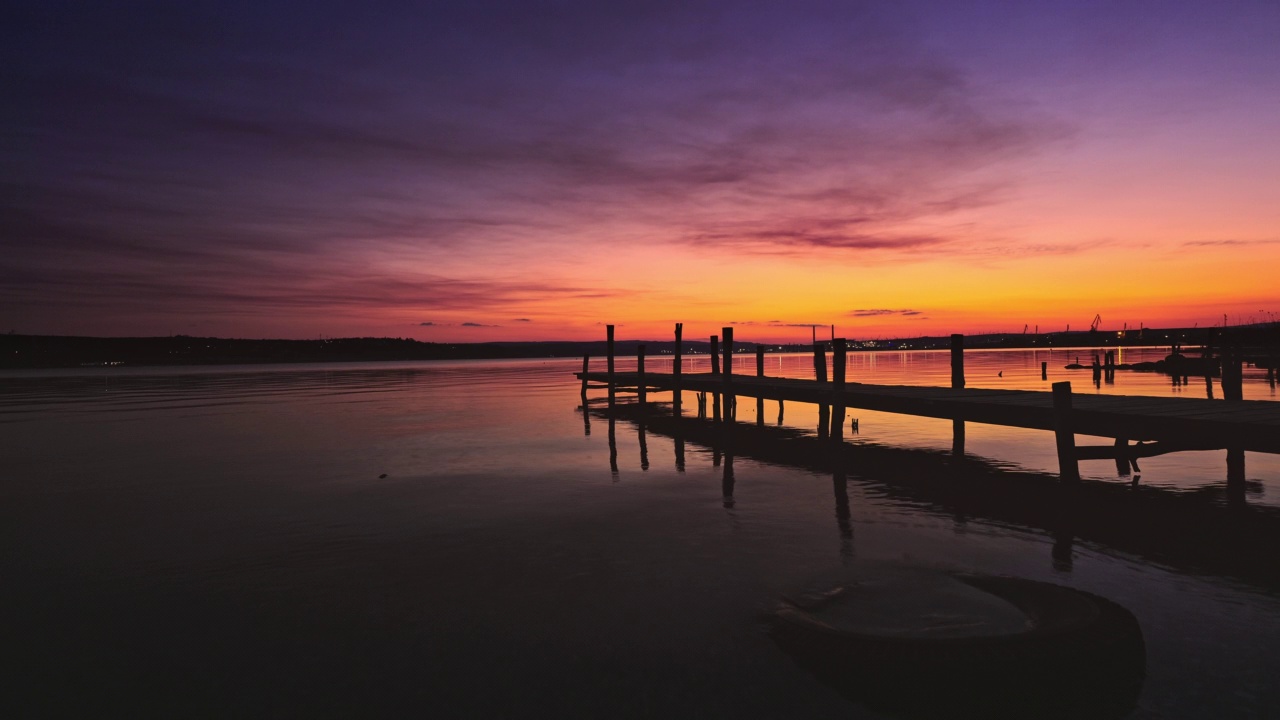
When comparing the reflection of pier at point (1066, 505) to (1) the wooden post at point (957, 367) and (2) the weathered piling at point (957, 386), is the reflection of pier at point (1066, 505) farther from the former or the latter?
(1) the wooden post at point (957, 367)

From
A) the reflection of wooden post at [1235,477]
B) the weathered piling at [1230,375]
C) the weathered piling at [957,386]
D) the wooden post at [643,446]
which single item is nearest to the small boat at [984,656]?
the reflection of wooden post at [1235,477]

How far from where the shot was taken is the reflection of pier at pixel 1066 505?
9031 mm

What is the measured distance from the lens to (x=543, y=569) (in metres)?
9.02

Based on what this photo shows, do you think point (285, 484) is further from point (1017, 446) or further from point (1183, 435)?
point (1017, 446)

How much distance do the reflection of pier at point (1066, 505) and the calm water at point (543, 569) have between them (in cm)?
8

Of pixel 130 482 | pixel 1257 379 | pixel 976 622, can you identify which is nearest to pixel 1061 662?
pixel 976 622

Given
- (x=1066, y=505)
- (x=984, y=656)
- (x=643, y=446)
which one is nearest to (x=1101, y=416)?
(x=1066, y=505)

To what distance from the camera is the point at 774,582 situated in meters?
8.31

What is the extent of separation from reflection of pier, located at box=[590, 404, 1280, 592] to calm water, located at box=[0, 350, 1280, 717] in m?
0.08

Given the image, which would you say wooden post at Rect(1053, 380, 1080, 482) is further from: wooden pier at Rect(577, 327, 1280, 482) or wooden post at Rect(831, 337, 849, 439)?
wooden post at Rect(831, 337, 849, 439)

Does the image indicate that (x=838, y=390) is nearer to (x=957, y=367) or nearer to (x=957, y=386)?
(x=957, y=386)

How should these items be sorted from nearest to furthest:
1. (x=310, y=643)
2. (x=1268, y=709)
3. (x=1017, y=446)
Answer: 1. (x=1268, y=709)
2. (x=310, y=643)
3. (x=1017, y=446)

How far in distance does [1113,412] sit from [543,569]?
10102mm

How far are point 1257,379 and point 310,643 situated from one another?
186 feet
